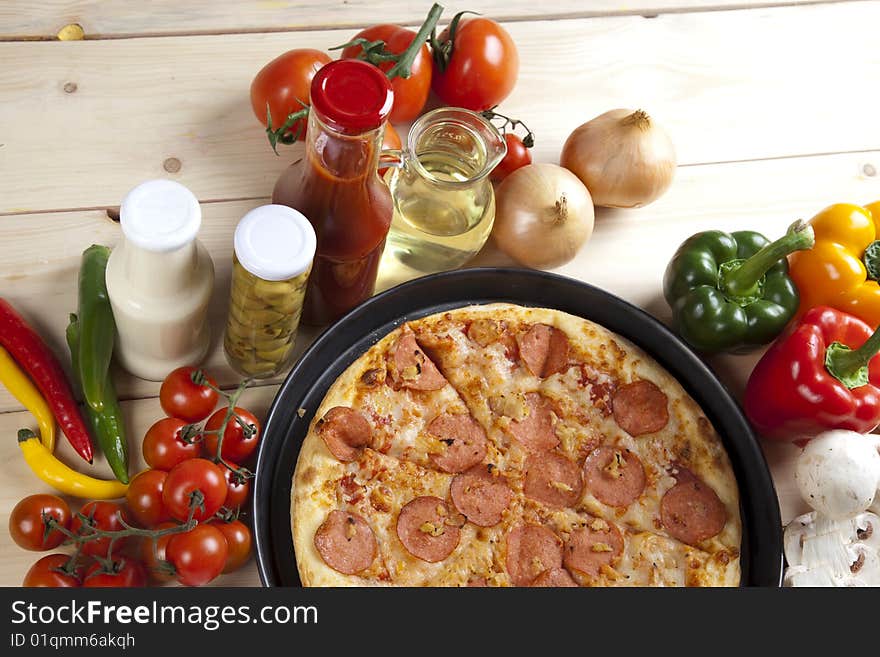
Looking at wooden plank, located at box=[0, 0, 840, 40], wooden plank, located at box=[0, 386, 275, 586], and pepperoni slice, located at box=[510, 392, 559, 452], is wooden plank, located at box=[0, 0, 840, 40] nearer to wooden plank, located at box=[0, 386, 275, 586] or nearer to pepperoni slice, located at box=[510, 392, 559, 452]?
wooden plank, located at box=[0, 386, 275, 586]

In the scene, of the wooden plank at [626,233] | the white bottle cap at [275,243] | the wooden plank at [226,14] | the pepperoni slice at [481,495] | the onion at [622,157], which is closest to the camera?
the white bottle cap at [275,243]

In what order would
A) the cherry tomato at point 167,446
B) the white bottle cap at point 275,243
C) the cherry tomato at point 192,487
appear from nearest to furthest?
the white bottle cap at point 275,243 < the cherry tomato at point 192,487 < the cherry tomato at point 167,446

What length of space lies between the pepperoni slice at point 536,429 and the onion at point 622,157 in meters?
0.57

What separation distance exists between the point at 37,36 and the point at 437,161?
1135 mm

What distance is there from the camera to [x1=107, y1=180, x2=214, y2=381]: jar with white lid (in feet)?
5.84

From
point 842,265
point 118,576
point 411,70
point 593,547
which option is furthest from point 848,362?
point 118,576

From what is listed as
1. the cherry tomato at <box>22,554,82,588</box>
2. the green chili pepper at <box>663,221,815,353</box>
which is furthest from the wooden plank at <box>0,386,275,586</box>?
the green chili pepper at <box>663,221,815,353</box>

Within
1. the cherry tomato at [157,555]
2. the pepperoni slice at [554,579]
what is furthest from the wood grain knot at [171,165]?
the pepperoni slice at [554,579]

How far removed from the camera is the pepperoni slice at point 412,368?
221 cm

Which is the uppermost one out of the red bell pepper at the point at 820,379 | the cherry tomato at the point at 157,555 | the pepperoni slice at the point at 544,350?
the red bell pepper at the point at 820,379

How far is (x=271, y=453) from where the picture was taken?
6.96ft

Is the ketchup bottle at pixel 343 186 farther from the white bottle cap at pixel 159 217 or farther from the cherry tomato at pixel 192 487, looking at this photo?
the cherry tomato at pixel 192 487

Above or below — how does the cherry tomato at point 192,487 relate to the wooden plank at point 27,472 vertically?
above

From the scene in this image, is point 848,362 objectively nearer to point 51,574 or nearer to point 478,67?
point 478,67
